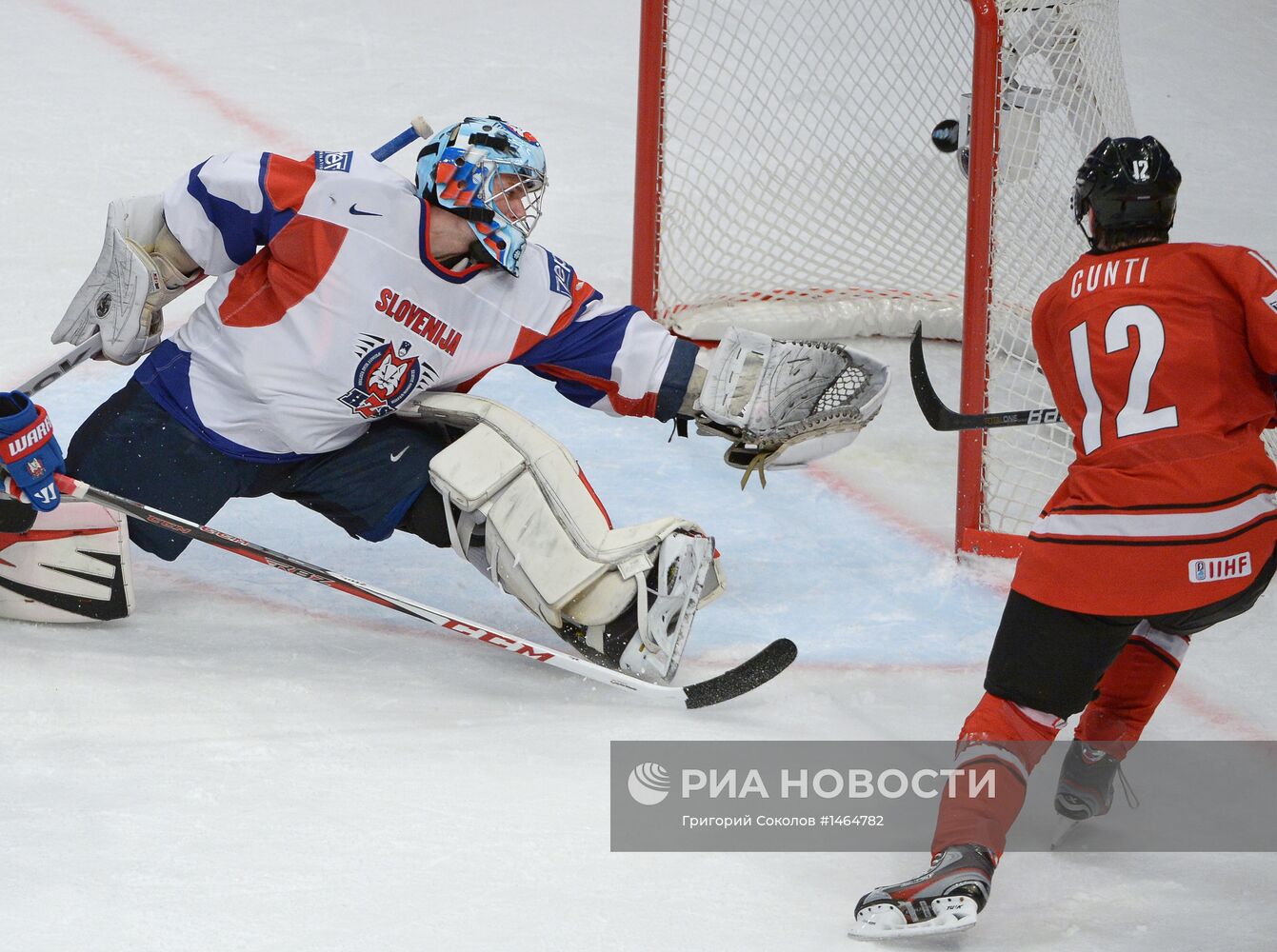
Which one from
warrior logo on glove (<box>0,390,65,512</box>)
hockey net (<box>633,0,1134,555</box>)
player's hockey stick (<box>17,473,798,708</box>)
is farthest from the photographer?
hockey net (<box>633,0,1134,555</box>)

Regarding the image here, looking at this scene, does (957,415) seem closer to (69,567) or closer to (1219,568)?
(1219,568)

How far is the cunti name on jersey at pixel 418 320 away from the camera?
8.20ft

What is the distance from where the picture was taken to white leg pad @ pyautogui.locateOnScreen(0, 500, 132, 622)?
2.48 metres

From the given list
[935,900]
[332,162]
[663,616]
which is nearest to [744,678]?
[663,616]

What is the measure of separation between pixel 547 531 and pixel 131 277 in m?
0.80

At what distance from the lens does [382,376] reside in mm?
2533

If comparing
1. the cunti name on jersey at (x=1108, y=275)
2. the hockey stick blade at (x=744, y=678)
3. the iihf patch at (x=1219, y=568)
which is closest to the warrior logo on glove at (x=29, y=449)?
the hockey stick blade at (x=744, y=678)

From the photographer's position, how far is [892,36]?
4070 millimetres

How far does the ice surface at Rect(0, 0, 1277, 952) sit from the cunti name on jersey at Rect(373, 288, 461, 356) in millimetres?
511

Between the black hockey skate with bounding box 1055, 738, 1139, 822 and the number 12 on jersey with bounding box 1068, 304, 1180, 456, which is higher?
the number 12 on jersey with bounding box 1068, 304, 1180, 456

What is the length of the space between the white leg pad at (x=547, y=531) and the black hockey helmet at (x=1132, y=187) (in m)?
0.83

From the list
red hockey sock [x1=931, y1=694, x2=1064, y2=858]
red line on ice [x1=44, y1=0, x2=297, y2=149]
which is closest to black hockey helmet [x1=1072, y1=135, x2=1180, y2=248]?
red hockey sock [x1=931, y1=694, x2=1064, y2=858]

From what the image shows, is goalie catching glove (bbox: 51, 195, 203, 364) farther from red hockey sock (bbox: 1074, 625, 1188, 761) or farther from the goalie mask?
red hockey sock (bbox: 1074, 625, 1188, 761)

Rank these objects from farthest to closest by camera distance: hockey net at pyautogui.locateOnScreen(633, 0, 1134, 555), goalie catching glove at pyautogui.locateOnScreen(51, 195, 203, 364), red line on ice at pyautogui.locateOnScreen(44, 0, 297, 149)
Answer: red line on ice at pyautogui.locateOnScreen(44, 0, 297, 149) < hockey net at pyautogui.locateOnScreen(633, 0, 1134, 555) < goalie catching glove at pyautogui.locateOnScreen(51, 195, 203, 364)
